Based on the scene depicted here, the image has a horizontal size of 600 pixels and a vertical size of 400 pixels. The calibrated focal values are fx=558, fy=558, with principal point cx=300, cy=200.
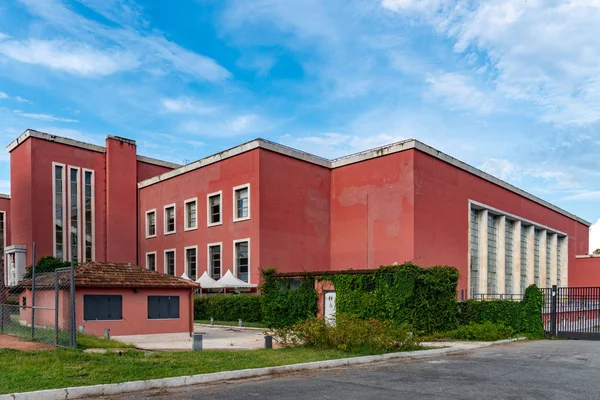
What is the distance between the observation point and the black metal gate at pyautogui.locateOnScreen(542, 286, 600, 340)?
23.8 m

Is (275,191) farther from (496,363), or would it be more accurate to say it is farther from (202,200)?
(496,363)

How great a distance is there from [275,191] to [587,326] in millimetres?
20832

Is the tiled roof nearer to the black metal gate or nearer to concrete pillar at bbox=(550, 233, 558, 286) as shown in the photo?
the black metal gate

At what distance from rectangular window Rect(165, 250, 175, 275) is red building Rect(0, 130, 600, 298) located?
0.09 meters

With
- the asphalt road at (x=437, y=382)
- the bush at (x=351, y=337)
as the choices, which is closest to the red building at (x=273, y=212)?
the bush at (x=351, y=337)

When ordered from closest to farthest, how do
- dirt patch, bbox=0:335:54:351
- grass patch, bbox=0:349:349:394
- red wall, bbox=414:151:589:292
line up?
grass patch, bbox=0:349:349:394 → dirt patch, bbox=0:335:54:351 → red wall, bbox=414:151:589:292

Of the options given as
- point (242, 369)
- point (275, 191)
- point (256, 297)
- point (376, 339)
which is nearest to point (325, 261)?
point (275, 191)

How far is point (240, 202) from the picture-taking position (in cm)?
3919

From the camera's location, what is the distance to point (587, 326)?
23.9m

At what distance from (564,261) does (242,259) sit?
4066cm

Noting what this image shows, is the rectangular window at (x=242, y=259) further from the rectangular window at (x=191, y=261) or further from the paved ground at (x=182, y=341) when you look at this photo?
the paved ground at (x=182, y=341)

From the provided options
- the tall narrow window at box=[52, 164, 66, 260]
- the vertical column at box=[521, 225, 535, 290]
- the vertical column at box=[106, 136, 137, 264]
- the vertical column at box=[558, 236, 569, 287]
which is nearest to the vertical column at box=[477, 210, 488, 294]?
the vertical column at box=[521, 225, 535, 290]

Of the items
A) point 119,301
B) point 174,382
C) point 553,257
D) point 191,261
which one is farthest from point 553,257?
point 174,382

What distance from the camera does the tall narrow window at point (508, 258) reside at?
4897 cm
